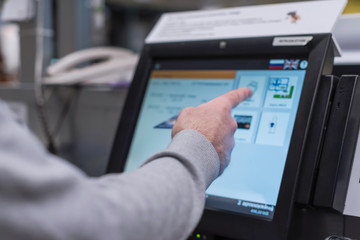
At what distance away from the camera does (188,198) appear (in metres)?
0.42

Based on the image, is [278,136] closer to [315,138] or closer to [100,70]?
[315,138]

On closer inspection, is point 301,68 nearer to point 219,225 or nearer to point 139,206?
point 219,225

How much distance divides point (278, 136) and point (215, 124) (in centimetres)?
12

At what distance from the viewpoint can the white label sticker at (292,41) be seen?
2.02 ft

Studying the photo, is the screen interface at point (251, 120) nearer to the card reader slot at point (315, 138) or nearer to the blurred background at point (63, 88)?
the card reader slot at point (315, 138)

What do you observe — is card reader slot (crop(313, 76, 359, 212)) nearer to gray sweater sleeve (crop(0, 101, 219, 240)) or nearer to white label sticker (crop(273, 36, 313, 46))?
white label sticker (crop(273, 36, 313, 46))

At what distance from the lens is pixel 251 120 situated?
24.9 inches

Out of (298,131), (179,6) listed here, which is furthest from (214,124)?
(179,6)

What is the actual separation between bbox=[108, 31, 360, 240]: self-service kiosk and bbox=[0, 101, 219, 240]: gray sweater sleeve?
182 mm

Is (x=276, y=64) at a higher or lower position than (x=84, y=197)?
higher

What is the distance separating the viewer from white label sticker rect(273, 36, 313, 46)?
2.02ft

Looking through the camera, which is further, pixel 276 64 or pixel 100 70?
pixel 100 70

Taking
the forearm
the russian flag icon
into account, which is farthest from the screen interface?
the forearm

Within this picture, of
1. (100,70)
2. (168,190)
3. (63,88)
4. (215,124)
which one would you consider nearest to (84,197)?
(168,190)
